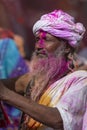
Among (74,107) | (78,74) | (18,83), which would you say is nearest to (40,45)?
(78,74)

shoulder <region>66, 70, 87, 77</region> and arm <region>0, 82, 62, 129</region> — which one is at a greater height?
shoulder <region>66, 70, 87, 77</region>

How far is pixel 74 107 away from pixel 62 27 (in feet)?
2.74

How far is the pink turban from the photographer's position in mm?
4766

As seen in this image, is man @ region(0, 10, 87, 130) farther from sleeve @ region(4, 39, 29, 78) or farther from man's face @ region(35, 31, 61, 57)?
sleeve @ region(4, 39, 29, 78)

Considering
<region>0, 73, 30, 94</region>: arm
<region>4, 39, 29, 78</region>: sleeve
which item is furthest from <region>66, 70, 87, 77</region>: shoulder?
<region>4, 39, 29, 78</region>: sleeve

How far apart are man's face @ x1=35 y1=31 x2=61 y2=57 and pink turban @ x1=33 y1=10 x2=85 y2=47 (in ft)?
0.15

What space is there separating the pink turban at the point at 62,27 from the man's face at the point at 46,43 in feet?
0.15

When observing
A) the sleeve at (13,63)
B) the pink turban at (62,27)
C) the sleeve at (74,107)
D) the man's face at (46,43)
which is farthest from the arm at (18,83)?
the sleeve at (13,63)

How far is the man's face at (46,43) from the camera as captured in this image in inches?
188

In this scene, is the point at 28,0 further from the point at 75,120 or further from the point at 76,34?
the point at 75,120

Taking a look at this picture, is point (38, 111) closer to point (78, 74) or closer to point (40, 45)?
point (78, 74)

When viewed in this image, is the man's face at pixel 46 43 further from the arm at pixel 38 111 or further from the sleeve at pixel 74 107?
the arm at pixel 38 111

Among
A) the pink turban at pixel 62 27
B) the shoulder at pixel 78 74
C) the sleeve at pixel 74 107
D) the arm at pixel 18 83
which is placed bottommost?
the arm at pixel 18 83

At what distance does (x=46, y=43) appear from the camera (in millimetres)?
4770
